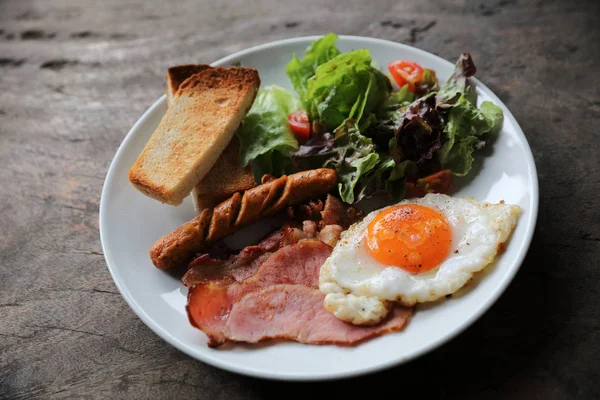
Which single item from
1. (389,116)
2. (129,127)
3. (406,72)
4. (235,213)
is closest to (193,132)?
(235,213)

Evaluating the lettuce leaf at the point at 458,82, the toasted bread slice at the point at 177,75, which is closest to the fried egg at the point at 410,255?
the lettuce leaf at the point at 458,82

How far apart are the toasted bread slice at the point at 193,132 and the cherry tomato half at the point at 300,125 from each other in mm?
348

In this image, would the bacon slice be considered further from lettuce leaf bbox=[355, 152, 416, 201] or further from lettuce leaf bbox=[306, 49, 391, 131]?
lettuce leaf bbox=[306, 49, 391, 131]

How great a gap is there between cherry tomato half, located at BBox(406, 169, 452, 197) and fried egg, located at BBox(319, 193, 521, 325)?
20 centimetres

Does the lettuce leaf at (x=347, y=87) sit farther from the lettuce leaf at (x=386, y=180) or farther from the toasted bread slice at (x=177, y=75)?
the toasted bread slice at (x=177, y=75)

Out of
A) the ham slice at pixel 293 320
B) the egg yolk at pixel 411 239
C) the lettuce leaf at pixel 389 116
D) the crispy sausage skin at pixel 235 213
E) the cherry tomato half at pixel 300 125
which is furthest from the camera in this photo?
the cherry tomato half at pixel 300 125

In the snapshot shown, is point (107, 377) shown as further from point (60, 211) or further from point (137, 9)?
point (137, 9)

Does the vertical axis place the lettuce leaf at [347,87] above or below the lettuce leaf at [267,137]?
above

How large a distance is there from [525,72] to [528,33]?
563mm

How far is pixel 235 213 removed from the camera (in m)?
3.50

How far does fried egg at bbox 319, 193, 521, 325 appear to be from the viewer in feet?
9.59

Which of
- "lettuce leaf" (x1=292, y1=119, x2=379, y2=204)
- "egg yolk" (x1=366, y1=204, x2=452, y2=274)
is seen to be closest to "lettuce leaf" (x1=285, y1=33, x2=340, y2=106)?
"lettuce leaf" (x1=292, y1=119, x2=379, y2=204)

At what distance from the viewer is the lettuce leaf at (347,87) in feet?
12.7

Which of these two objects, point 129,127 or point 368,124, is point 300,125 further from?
point 129,127
